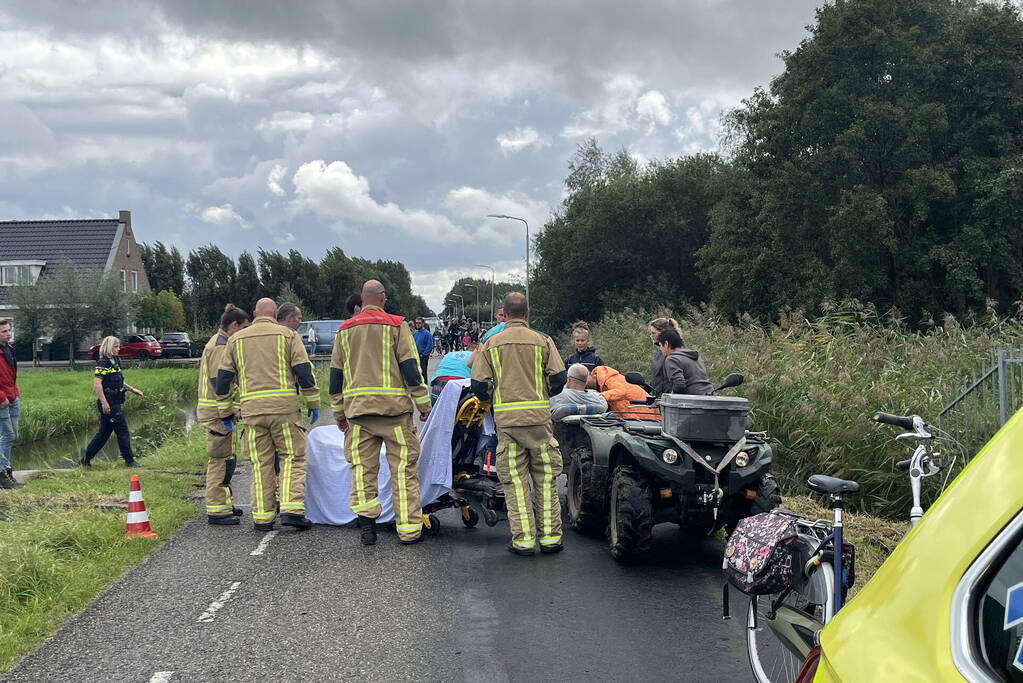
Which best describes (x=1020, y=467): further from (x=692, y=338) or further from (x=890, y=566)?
(x=692, y=338)

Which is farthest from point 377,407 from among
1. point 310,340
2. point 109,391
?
point 310,340

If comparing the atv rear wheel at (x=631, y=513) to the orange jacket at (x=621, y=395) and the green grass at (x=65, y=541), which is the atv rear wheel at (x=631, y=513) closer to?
the orange jacket at (x=621, y=395)

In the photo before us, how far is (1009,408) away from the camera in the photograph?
7.93m

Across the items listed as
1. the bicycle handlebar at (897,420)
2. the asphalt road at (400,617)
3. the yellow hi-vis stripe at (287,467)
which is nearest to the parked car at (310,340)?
the yellow hi-vis stripe at (287,467)

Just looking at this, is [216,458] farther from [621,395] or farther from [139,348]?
[139,348]

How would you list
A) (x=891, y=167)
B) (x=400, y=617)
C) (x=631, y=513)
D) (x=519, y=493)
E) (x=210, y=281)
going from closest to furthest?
(x=400, y=617), (x=631, y=513), (x=519, y=493), (x=891, y=167), (x=210, y=281)

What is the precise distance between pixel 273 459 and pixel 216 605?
2627 mm

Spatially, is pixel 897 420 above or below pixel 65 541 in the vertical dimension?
above

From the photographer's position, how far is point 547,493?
24.7ft

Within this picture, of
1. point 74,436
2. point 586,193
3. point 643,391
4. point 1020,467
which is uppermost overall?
point 586,193

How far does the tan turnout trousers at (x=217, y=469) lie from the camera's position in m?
8.75

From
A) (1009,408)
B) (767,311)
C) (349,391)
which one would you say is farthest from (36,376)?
(1009,408)

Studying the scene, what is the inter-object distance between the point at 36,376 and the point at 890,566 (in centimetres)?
3826

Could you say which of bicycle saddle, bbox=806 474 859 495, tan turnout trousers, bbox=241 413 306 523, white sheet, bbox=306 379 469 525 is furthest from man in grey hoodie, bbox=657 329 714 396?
bicycle saddle, bbox=806 474 859 495
